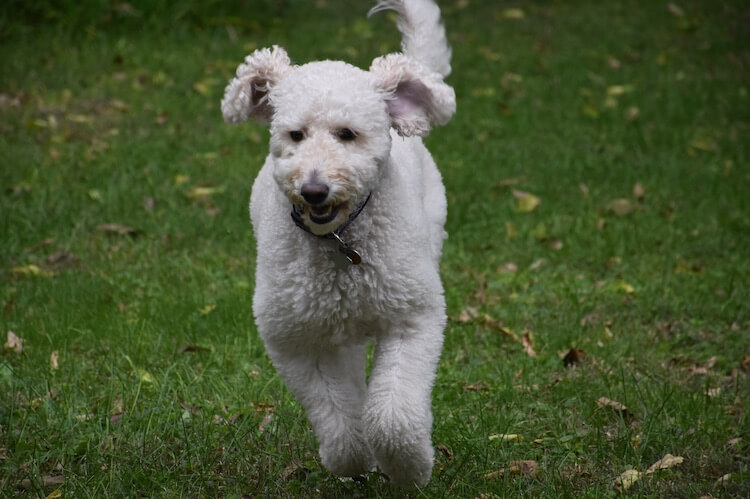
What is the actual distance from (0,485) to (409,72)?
2.12m

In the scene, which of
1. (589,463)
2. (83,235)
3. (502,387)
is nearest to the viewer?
(589,463)

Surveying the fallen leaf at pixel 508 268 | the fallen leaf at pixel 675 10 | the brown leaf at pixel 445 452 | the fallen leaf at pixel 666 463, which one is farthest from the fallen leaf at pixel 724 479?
the fallen leaf at pixel 675 10

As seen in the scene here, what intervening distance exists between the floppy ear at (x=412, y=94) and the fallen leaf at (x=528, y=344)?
6.65 ft

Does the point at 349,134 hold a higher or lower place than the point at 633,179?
higher

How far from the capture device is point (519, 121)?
32.6 ft

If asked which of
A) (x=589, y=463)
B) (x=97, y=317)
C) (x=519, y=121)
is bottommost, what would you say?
(x=519, y=121)

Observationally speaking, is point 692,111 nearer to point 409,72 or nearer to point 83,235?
point 83,235

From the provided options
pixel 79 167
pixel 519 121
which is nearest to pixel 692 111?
pixel 519 121

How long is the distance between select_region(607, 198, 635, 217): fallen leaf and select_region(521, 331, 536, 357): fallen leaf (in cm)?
239

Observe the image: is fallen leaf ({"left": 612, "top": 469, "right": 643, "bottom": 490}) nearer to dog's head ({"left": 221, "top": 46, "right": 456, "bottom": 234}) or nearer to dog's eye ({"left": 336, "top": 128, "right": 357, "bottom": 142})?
dog's head ({"left": 221, "top": 46, "right": 456, "bottom": 234})

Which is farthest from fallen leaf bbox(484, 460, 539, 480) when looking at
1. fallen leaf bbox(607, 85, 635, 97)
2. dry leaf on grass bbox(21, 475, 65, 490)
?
fallen leaf bbox(607, 85, 635, 97)

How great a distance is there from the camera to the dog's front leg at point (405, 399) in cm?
361

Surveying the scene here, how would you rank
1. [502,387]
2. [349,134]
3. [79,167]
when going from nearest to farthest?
[349,134] < [502,387] < [79,167]

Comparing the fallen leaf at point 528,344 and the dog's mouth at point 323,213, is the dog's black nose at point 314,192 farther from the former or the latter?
the fallen leaf at point 528,344
